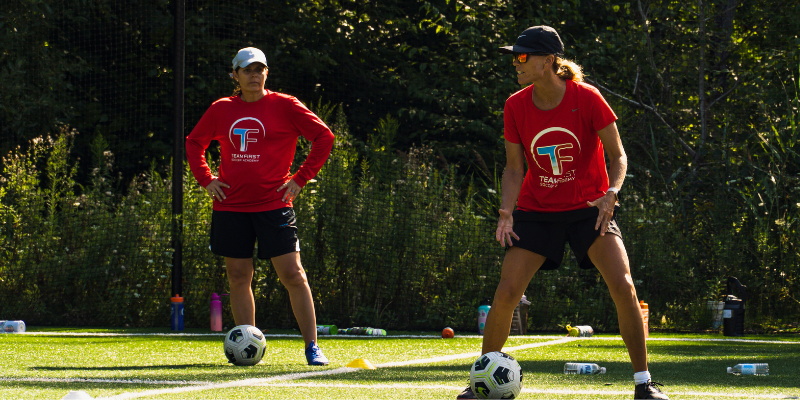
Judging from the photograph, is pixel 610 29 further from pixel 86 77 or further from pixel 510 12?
pixel 86 77

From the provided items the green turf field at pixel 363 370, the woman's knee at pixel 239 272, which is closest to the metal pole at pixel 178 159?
the green turf field at pixel 363 370

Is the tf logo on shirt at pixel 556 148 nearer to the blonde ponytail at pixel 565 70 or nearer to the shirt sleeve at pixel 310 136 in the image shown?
the blonde ponytail at pixel 565 70

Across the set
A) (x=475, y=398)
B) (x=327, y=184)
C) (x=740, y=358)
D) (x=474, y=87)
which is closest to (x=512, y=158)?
(x=475, y=398)

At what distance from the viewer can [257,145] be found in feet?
18.9

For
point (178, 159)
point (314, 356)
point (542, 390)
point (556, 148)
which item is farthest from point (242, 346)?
point (178, 159)

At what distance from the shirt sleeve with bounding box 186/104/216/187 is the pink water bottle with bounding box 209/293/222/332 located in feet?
10.7

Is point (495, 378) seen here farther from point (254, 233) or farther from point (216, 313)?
point (216, 313)

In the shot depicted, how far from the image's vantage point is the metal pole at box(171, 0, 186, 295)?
378 inches

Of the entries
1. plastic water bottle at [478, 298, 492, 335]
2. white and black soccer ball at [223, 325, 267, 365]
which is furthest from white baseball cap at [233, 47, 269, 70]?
plastic water bottle at [478, 298, 492, 335]

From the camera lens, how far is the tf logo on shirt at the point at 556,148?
168 inches

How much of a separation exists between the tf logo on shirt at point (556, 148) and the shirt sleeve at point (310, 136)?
1936 mm

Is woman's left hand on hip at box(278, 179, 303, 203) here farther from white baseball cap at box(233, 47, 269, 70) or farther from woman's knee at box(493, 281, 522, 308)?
woman's knee at box(493, 281, 522, 308)

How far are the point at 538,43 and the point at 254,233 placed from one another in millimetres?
2474

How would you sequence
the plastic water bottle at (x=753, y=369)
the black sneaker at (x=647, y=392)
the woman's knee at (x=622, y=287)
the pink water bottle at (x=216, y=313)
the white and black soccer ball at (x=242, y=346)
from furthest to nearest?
the pink water bottle at (x=216, y=313) → the white and black soccer ball at (x=242, y=346) → the plastic water bottle at (x=753, y=369) → the woman's knee at (x=622, y=287) → the black sneaker at (x=647, y=392)
